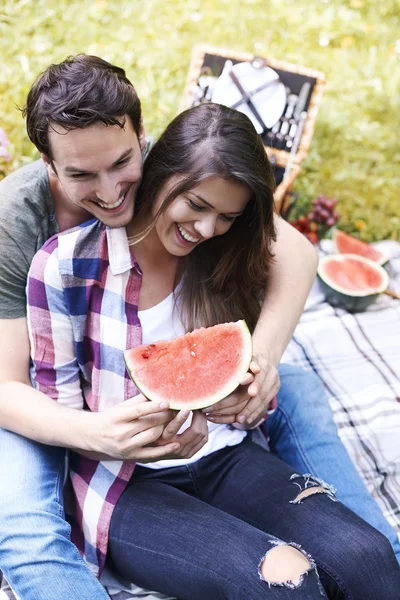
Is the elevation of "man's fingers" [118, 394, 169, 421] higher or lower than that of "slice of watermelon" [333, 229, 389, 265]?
higher

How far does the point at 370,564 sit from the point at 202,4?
4.12 meters

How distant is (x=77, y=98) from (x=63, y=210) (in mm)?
489

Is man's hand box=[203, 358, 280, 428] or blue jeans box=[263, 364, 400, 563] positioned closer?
man's hand box=[203, 358, 280, 428]

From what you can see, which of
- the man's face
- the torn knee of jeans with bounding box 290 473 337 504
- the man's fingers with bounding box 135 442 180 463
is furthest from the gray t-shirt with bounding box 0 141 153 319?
the torn knee of jeans with bounding box 290 473 337 504

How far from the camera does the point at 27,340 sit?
5.82ft

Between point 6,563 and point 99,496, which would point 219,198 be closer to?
point 99,496

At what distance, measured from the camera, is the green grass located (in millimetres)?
4000

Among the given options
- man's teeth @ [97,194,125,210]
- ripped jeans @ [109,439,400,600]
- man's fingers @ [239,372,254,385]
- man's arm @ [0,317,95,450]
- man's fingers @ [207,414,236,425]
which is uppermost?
man's teeth @ [97,194,125,210]

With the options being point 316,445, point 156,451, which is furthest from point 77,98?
point 316,445

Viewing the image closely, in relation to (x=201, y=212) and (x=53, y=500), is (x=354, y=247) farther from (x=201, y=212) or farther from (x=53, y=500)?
(x=53, y=500)

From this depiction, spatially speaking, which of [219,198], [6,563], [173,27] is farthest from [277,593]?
[173,27]

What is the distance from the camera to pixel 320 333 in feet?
10.0

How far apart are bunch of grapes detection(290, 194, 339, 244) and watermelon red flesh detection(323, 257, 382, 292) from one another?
386mm

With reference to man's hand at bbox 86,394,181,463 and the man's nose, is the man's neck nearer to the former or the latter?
the man's nose
